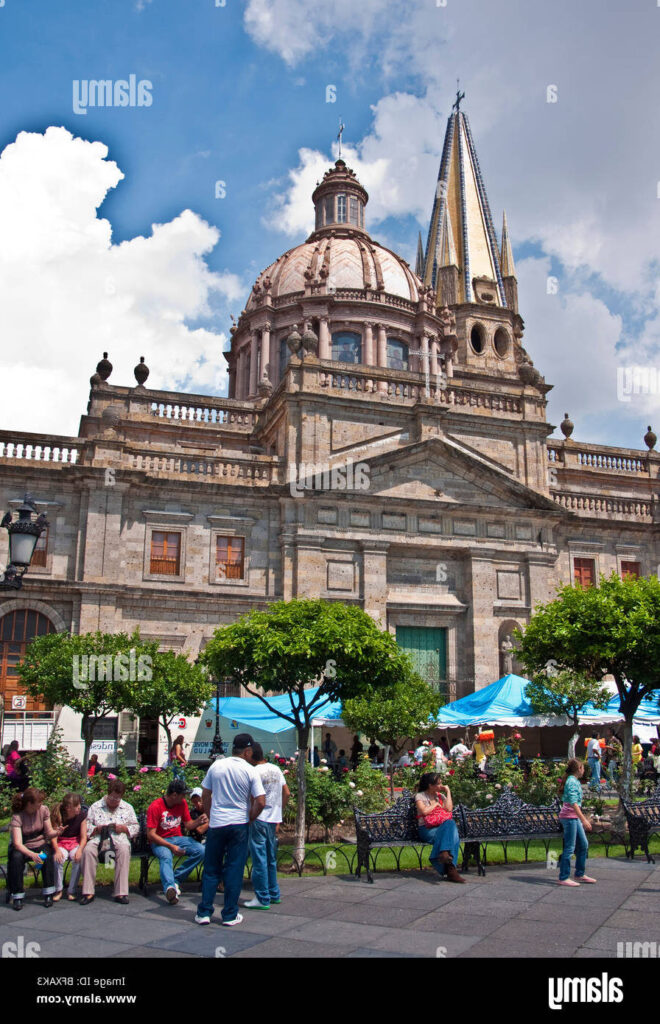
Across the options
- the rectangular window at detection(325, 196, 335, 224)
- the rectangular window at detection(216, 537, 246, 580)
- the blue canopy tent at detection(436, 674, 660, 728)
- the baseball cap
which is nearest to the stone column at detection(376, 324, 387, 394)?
the rectangular window at detection(325, 196, 335, 224)

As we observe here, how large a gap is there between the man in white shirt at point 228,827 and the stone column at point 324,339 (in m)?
31.7

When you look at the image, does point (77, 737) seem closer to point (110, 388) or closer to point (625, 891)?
point (110, 388)

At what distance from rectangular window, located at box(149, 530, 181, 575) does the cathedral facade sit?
5 centimetres

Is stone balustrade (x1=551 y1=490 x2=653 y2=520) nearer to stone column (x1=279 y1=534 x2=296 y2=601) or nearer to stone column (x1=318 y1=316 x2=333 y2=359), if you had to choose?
stone column (x1=279 y1=534 x2=296 y2=601)

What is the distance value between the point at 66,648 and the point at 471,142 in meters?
41.3

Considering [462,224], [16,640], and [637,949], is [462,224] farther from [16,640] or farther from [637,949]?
[637,949]

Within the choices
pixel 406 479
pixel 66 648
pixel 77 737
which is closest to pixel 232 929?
Result: pixel 66 648

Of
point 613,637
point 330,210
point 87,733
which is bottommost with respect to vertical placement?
point 87,733

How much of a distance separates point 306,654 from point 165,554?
43.6 ft

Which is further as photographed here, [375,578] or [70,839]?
[375,578]

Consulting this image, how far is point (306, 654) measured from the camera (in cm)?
1263

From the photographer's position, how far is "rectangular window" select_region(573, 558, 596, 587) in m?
29.4

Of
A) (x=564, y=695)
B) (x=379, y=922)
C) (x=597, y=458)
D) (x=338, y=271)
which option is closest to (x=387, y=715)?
(x=564, y=695)
